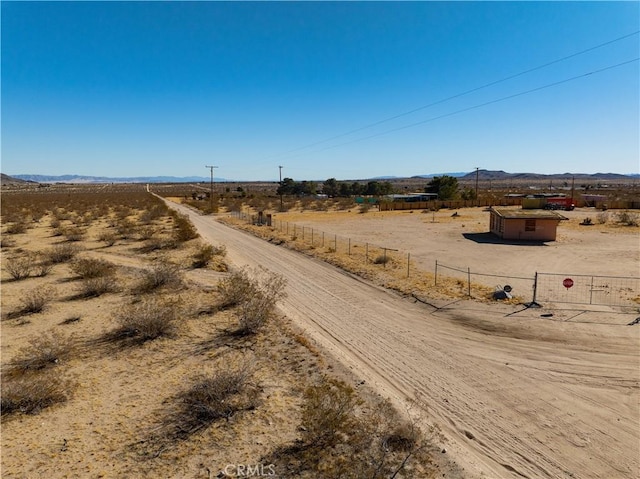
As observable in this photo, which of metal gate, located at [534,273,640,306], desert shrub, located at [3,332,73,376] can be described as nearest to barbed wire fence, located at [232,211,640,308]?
metal gate, located at [534,273,640,306]

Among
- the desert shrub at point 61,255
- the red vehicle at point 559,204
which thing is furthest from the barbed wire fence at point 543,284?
the red vehicle at point 559,204

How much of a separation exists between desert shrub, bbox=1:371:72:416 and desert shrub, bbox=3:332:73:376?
Result: 0.73 meters

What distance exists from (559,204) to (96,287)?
72441 millimetres

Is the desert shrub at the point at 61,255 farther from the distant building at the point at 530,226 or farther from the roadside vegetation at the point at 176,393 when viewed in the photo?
the distant building at the point at 530,226

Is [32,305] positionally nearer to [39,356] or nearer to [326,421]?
[39,356]

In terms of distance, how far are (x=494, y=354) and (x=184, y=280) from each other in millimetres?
15247

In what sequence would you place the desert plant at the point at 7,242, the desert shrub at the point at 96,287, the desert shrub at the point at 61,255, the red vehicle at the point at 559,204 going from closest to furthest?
1. the desert shrub at the point at 96,287
2. the desert shrub at the point at 61,255
3. the desert plant at the point at 7,242
4. the red vehicle at the point at 559,204

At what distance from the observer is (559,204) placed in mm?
68000

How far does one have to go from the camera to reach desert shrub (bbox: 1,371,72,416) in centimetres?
913

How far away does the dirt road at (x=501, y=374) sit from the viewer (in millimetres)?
8195

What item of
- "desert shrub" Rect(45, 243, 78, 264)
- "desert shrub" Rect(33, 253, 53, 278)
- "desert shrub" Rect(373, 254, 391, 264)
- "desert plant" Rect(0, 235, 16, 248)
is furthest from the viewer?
"desert plant" Rect(0, 235, 16, 248)

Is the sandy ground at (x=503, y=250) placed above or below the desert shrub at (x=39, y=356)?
above

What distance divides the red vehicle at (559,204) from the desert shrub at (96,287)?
220 ft

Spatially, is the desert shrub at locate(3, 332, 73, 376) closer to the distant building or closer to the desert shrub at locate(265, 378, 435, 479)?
the desert shrub at locate(265, 378, 435, 479)
